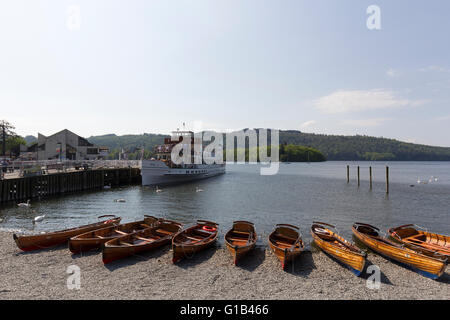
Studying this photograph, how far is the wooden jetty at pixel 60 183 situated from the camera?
30.1 metres

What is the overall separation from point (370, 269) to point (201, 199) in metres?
24.8

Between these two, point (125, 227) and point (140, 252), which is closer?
point (140, 252)

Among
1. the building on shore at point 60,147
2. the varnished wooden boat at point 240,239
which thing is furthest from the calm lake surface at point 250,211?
the building on shore at point 60,147

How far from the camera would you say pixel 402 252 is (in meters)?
12.6

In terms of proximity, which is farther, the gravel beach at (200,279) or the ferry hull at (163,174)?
the ferry hull at (163,174)

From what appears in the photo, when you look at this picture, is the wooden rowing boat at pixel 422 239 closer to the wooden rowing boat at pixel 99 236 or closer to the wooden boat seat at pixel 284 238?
the wooden boat seat at pixel 284 238

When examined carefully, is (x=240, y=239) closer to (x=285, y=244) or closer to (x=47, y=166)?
(x=285, y=244)

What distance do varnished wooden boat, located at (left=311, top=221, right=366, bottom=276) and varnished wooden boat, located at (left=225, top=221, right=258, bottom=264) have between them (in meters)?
3.91

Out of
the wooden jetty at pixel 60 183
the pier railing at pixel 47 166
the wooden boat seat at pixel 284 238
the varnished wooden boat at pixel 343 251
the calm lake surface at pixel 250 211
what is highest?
the pier railing at pixel 47 166

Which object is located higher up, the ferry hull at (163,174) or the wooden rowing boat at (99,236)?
the ferry hull at (163,174)

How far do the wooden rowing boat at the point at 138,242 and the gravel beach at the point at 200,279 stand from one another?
0.41m

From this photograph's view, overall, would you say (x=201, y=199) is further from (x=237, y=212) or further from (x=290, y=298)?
(x=290, y=298)

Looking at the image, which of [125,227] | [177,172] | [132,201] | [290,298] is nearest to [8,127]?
[177,172]

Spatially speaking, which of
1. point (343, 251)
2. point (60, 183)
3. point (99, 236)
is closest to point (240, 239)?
point (343, 251)
